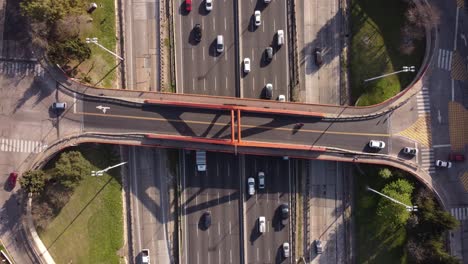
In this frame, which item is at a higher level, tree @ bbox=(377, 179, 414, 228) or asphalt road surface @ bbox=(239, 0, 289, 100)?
asphalt road surface @ bbox=(239, 0, 289, 100)

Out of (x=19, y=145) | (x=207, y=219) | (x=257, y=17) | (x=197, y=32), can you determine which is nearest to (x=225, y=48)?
(x=197, y=32)

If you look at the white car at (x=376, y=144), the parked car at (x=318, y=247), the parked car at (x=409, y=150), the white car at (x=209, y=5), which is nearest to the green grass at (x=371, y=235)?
the white car at (x=376, y=144)

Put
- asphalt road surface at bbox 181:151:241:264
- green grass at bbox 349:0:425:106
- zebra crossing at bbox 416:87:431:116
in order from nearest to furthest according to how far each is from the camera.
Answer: zebra crossing at bbox 416:87:431:116 < green grass at bbox 349:0:425:106 < asphalt road surface at bbox 181:151:241:264

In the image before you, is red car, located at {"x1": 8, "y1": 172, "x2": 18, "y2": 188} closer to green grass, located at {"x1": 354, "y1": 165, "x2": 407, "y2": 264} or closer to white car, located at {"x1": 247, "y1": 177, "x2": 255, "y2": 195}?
white car, located at {"x1": 247, "y1": 177, "x2": 255, "y2": 195}

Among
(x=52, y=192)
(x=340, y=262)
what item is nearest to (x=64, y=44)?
(x=52, y=192)

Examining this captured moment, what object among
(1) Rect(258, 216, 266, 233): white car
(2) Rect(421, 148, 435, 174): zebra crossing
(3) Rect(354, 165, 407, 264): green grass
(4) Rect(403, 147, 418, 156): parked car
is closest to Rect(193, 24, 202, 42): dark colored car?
(1) Rect(258, 216, 266, 233): white car

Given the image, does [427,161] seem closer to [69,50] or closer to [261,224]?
[261,224]

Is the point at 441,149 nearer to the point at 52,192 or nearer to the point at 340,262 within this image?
the point at 340,262
